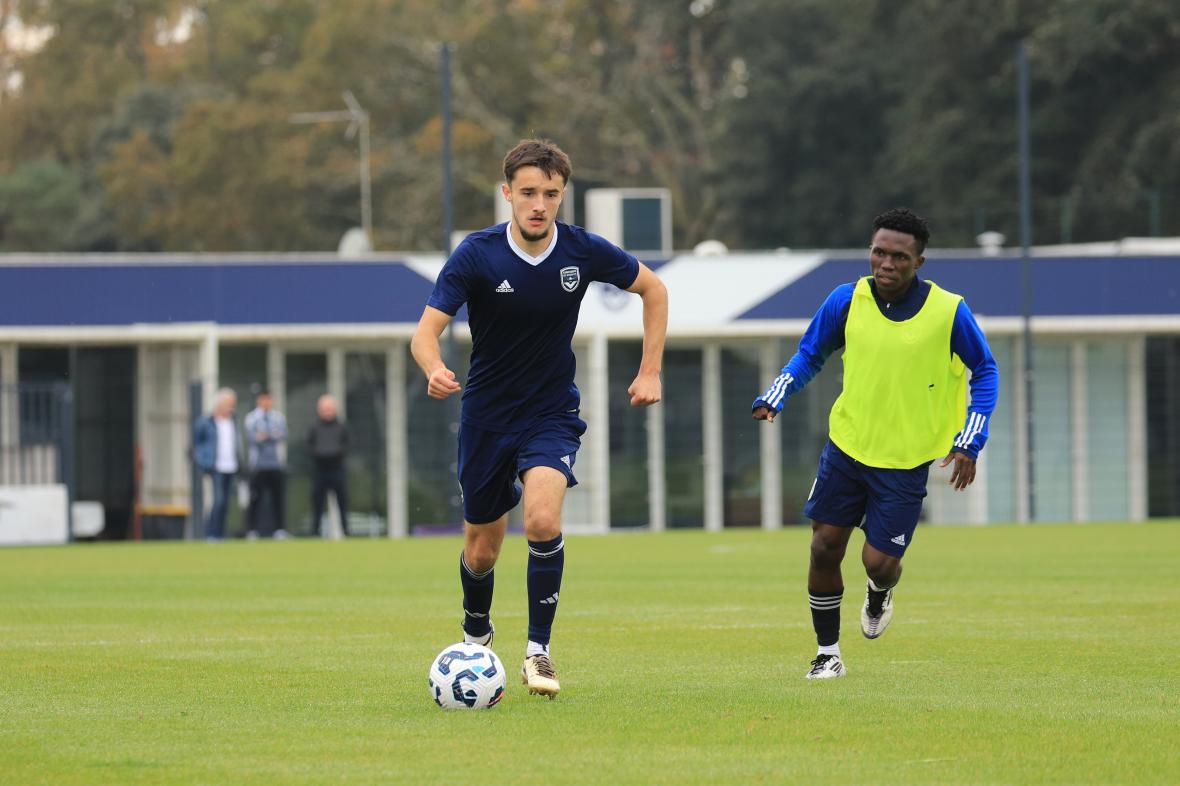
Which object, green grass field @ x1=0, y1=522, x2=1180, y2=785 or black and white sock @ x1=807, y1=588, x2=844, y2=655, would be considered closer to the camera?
green grass field @ x1=0, y1=522, x2=1180, y2=785

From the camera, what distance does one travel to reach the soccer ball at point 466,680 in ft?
28.3

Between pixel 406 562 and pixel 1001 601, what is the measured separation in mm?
7982

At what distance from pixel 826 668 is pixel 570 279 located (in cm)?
215

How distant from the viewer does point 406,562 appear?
70.7 feet

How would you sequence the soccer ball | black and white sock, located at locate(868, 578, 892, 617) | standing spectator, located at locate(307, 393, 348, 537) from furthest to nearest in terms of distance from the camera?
standing spectator, located at locate(307, 393, 348, 537) → black and white sock, located at locate(868, 578, 892, 617) → the soccer ball

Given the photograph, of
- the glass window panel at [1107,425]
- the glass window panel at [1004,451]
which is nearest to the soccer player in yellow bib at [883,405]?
the glass window panel at [1004,451]

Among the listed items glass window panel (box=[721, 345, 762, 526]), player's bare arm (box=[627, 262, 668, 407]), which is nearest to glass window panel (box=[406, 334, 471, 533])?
glass window panel (box=[721, 345, 762, 526])

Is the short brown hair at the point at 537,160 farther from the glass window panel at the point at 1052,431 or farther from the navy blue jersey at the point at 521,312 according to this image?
the glass window panel at the point at 1052,431

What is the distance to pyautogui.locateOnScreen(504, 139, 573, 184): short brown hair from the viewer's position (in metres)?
8.92

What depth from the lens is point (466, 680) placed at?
8625 millimetres

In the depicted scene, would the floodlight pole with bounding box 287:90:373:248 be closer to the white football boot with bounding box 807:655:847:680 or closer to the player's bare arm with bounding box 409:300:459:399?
the white football boot with bounding box 807:655:847:680

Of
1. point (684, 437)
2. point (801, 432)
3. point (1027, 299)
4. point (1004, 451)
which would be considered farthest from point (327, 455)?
point (1004, 451)

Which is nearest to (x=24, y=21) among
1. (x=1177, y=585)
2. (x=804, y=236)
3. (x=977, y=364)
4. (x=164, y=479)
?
(x=804, y=236)

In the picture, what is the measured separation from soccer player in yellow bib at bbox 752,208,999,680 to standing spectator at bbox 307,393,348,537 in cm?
1977
